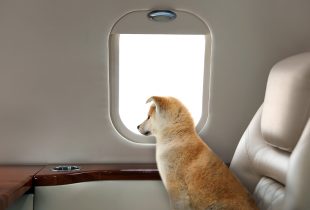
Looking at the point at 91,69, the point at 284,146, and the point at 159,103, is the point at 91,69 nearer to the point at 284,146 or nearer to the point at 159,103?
the point at 159,103

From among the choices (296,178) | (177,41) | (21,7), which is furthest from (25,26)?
(296,178)

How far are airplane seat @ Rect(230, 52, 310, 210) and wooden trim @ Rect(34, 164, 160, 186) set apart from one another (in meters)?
0.48

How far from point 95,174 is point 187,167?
0.50 metres

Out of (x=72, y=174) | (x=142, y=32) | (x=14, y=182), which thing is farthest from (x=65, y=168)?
(x=142, y=32)

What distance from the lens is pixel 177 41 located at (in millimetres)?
2004

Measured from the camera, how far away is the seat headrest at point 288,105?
4.10ft

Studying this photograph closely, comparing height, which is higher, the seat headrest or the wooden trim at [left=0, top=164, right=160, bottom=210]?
the seat headrest

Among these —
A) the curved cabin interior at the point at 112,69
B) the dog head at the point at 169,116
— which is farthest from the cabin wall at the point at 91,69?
the dog head at the point at 169,116

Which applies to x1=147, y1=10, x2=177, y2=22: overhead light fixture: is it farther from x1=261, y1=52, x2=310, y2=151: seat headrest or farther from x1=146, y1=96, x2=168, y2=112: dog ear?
x1=261, y1=52, x2=310, y2=151: seat headrest

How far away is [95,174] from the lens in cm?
172

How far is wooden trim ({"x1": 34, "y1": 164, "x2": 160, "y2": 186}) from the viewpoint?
166 cm

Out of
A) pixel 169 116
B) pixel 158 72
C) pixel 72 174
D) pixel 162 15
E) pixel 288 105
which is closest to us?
pixel 288 105

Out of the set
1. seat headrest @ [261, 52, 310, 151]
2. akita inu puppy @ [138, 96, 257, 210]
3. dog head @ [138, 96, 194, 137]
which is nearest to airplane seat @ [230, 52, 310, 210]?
seat headrest @ [261, 52, 310, 151]

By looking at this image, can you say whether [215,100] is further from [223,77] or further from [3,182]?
[3,182]
